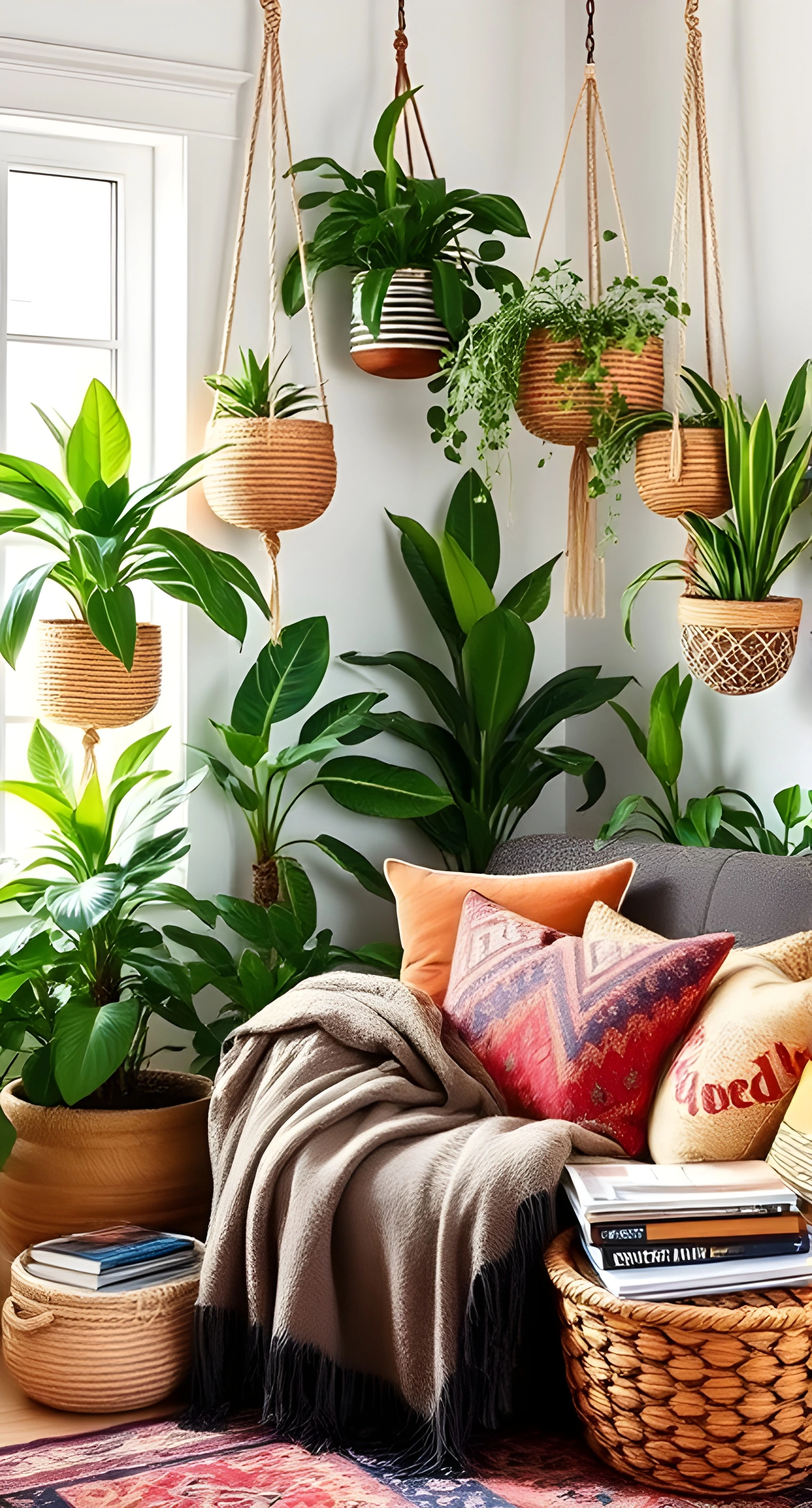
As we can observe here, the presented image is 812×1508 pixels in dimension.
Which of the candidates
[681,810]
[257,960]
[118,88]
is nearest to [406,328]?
[118,88]

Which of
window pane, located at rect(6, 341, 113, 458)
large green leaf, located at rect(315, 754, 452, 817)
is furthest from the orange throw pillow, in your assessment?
window pane, located at rect(6, 341, 113, 458)

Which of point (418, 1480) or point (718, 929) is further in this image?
point (718, 929)

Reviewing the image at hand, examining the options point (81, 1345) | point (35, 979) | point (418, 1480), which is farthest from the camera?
point (35, 979)

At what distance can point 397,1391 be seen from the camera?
211 centimetres

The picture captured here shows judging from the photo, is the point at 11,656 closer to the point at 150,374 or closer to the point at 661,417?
the point at 150,374

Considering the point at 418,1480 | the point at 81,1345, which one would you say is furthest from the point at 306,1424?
the point at 81,1345

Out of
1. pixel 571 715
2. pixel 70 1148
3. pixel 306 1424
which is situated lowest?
pixel 306 1424

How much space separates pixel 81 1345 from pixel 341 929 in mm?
1262

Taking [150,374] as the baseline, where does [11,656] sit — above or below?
below

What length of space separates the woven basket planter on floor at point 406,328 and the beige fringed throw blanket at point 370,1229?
1377 millimetres

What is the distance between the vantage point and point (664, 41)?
3.26 meters

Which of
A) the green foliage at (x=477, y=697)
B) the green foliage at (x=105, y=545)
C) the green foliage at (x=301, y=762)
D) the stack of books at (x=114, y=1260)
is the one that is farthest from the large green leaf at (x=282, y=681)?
the stack of books at (x=114, y=1260)

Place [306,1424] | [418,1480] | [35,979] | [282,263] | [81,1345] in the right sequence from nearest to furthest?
[418,1480], [306,1424], [81,1345], [35,979], [282,263]

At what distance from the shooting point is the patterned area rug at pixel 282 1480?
75.0 inches
